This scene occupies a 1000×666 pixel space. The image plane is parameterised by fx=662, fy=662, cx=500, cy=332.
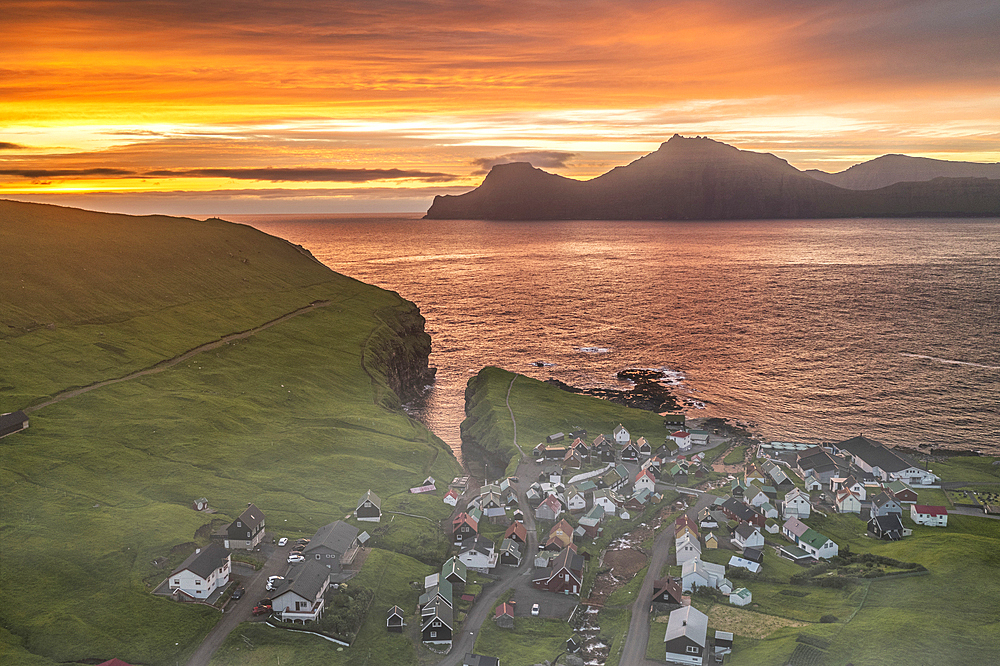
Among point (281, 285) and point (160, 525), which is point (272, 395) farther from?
point (281, 285)

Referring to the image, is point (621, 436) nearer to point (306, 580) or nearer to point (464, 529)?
point (464, 529)

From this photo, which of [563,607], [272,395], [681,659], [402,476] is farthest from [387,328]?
[681,659]

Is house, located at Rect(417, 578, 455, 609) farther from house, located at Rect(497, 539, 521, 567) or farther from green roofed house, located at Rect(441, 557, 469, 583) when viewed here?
house, located at Rect(497, 539, 521, 567)

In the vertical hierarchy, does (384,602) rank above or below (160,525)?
below

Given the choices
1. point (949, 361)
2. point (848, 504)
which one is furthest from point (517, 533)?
point (949, 361)

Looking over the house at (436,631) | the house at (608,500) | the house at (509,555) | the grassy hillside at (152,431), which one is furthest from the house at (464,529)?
the house at (436,631)

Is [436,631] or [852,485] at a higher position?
[852,485]
